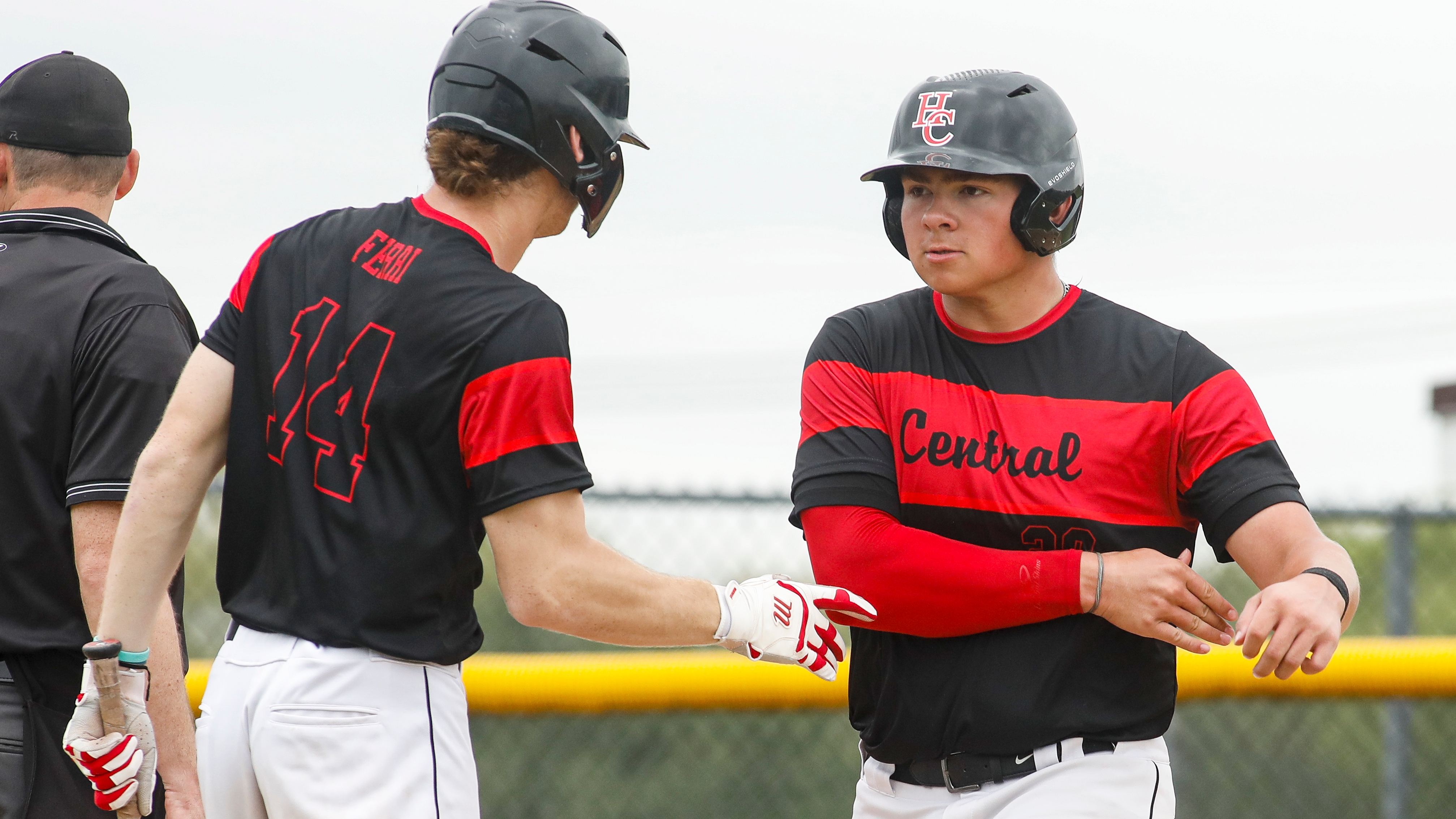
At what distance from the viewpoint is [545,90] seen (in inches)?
101

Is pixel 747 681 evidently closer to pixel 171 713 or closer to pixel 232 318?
pixel 171 713

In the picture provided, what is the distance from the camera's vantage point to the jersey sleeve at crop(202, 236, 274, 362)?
8.41 ft

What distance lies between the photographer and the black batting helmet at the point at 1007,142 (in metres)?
2.96

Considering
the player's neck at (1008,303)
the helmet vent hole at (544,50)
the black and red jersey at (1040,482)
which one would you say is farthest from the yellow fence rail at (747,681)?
the helmet vent hole at (544,50)

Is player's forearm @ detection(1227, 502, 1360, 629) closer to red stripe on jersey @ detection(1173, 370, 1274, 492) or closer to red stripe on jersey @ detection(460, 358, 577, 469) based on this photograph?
red stripe on jersey @ detection(1173, 370, 1274, 492)

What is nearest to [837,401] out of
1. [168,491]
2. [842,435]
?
[842,435]

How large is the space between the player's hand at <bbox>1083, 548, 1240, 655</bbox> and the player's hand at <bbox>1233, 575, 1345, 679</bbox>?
128mm

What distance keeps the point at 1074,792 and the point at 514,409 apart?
141 cm

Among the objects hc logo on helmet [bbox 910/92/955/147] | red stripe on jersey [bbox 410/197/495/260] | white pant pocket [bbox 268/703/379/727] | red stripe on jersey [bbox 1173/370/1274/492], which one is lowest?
white pant pocket [bbox 268/703/379/727]

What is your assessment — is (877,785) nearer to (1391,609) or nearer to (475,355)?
(475,355)

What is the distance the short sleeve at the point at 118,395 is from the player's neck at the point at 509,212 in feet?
2.75

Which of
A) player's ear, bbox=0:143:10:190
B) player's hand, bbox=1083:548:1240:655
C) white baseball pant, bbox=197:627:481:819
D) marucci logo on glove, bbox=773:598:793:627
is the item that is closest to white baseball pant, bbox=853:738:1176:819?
player's hand, bbox=1083:548:1240:655

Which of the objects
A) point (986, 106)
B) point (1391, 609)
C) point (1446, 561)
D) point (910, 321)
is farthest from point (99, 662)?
point (1446, 561)

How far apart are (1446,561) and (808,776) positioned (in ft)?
13.3
